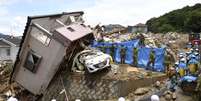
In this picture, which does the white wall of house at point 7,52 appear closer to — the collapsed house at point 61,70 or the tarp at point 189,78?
the collapsed house at point 61,70

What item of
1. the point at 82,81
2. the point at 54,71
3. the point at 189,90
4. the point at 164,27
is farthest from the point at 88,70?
the point at 164,27

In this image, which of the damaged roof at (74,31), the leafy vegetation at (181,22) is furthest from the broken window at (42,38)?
the leafy vegetation at (181,22)

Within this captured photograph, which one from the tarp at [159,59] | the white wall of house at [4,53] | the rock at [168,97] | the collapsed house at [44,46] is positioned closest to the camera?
the rock at [168,97]

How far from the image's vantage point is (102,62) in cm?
2195

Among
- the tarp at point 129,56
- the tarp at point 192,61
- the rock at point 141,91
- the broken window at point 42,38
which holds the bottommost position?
the rock at point 141,91

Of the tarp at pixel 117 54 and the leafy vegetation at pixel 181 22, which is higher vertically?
the tarp at pixel 117 54

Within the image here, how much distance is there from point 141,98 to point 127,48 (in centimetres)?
697

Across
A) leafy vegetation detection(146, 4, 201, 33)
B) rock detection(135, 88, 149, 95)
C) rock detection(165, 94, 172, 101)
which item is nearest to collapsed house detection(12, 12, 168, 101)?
rock detection(135, 88, 149, 95)

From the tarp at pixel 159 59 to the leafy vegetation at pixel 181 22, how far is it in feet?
171

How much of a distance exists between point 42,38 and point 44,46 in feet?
2.46

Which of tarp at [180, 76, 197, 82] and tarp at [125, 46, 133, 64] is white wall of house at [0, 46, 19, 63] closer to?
tarp at [125, 46, 133, 64]

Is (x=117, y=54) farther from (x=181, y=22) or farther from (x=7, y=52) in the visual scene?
Result: (x=181, y=22)

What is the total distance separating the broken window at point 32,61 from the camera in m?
22.7

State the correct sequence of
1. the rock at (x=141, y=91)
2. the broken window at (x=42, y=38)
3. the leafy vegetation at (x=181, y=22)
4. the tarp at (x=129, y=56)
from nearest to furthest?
the rock at (x=141, y=91), the broken window at (x=42, y=38), the tarp at (x=129, y=56), the leafy vegetation at (x=181, y=22)
